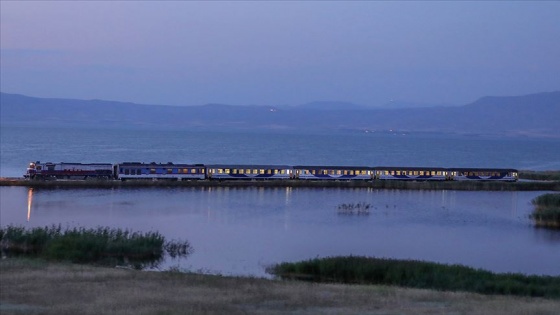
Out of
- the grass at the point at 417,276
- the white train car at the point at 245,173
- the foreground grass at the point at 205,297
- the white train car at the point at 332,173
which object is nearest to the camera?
the foreground grass at the point at 205,297

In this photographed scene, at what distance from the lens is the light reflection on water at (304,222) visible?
25.8m

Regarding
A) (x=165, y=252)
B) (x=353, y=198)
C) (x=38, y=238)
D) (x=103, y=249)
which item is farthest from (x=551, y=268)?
(x=353, y=198)

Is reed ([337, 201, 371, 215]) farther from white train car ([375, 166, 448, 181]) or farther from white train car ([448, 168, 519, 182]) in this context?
white train car ([448, 168, 519, 182])

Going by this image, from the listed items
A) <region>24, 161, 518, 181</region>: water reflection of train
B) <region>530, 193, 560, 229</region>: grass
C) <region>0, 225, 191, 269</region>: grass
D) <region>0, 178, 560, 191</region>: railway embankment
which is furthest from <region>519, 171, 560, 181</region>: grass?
<region>0, 225, 191, 269</region>: grass

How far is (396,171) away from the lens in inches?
2233

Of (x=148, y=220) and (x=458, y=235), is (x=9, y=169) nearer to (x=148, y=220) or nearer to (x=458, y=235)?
(x=148, y=220)

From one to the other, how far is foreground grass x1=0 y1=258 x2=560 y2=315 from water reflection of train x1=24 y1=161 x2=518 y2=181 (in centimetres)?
3517

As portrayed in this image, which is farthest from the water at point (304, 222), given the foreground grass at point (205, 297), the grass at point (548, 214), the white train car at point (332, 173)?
the foreground grass at point (205, 297)

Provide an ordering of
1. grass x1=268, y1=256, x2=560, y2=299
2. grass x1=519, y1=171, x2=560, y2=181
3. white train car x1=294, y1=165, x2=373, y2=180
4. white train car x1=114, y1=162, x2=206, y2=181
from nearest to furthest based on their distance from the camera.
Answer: grass x1=268, y1=256, x2=560, y2=299, white train car x1=114, y1=162, x2=206, y2=181, white train car x1=294, y1=165, x2=373, y2=180, grass x1=519, y1=171, x2=560, y2=181

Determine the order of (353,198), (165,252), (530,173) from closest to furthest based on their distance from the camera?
(165,252), (353,198), (530,173)

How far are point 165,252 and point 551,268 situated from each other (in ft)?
35.8

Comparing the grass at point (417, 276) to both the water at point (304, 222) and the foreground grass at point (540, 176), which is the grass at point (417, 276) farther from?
the foreground grass at point (540, 176)

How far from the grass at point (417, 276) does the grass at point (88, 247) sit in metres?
3.58

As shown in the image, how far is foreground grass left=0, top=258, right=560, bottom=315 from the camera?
12891mm
